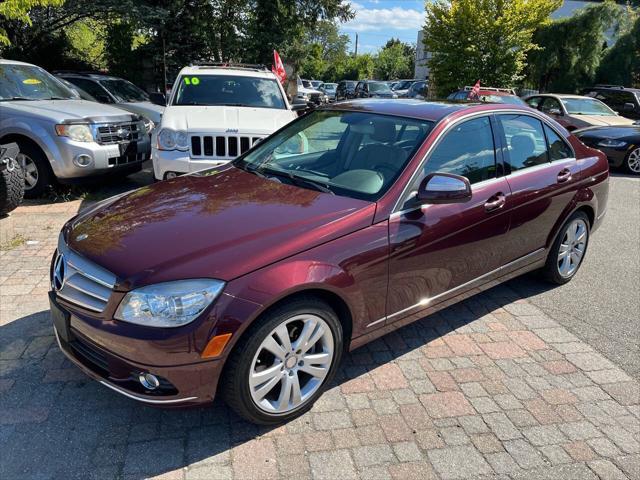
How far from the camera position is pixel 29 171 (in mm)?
6852

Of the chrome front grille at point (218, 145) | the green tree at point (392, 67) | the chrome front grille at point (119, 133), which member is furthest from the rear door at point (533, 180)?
the green tree at point (392, 67)

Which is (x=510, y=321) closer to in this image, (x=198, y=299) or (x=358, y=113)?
(x=358, y=113)

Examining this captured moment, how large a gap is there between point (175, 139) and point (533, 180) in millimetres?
4206

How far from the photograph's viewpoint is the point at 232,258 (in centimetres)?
249

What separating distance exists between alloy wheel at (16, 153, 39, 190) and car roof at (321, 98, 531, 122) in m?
4.68

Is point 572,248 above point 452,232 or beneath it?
beneath

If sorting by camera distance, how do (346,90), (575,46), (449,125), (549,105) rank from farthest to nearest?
(346,90) → (575,46) → (549,105) → (449,125)

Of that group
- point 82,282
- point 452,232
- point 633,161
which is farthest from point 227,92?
point 633,161

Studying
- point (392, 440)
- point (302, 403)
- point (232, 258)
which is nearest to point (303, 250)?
point (232, 258)

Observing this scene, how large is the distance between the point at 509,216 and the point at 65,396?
3210mm

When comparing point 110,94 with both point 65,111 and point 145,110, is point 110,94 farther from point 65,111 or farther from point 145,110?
point 65,111

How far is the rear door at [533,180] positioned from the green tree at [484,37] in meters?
15.8

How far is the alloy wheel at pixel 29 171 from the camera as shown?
6797 mm

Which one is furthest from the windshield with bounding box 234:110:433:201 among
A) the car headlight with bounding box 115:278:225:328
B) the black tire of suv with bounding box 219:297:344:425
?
the car headlight with bounding box 115:278:225:328
